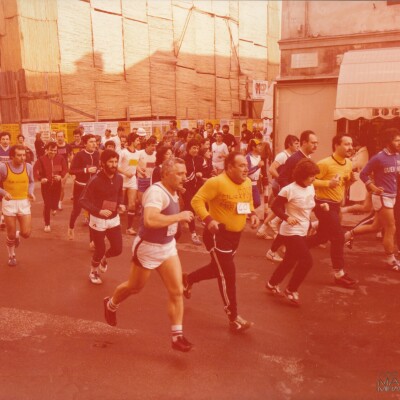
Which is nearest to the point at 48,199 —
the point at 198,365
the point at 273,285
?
the point at 273,285

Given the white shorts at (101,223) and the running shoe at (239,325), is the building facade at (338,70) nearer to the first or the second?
the white shorts at (101,223)

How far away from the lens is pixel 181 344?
4.70 meters

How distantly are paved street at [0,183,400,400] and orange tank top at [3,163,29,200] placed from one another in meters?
1.10

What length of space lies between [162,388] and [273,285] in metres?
2.50

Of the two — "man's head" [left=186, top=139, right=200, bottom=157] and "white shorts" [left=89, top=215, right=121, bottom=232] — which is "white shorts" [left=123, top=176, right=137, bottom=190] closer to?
A: "man's head" [left=186, top=139, right=200, bottom=157]

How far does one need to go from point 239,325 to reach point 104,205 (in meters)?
2.37

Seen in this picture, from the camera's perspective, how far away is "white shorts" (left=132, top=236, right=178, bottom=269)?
468 cm

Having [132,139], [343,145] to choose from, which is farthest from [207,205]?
[132,139]

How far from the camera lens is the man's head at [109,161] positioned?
648 cm

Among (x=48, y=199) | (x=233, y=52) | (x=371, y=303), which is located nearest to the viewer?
(x=371, y=303)

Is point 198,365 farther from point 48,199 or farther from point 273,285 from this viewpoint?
point 48,199

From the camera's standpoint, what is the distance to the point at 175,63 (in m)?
26.4

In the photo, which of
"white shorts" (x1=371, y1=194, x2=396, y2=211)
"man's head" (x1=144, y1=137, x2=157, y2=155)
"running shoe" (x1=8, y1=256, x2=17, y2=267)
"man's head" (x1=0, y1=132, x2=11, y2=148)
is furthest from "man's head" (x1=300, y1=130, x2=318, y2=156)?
"man's head" (x1=0, y1=132, x2=11, y2=148)

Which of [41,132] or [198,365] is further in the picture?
[41,132]
